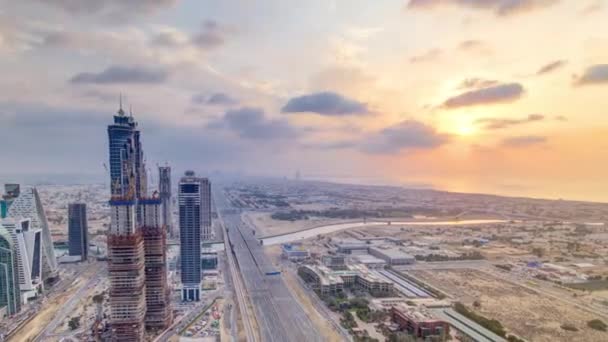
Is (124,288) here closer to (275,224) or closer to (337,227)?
(275,224)

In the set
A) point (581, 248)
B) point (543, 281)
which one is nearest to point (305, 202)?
point (581, 248)

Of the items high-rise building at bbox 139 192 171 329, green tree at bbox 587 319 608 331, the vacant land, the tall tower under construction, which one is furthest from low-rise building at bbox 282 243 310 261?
green tree at bbox 587 319 608 331

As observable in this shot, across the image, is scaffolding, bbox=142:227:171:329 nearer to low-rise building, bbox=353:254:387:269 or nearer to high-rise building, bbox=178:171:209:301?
high-rise building, bbox=178:171:209:301

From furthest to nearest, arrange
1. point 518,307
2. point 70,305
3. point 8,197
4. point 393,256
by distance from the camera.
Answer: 1. point 393,256
2. point 8,197
3. point 70,305
4. point 518,307

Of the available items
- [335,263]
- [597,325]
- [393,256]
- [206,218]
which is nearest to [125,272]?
[335,263]

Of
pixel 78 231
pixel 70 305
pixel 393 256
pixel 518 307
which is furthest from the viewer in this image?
pixel 78 231

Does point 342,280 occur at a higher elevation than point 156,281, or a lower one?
lower

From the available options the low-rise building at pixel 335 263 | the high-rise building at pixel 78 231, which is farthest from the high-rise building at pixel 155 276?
the high-rise building at pixel 78 231

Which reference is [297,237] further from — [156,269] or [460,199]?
[460,199]
